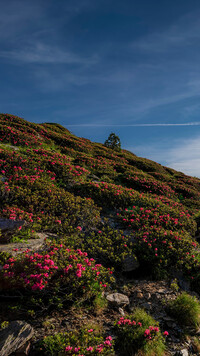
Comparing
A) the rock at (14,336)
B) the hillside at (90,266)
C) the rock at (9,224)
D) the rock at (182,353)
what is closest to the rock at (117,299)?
the hillside at (90,266)

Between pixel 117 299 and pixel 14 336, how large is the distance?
326cm

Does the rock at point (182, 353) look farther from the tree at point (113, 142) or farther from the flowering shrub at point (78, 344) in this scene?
the tree at point (113, 142)

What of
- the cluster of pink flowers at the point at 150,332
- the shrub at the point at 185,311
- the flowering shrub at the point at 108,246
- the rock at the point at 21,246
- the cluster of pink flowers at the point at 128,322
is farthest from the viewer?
the flowering shrub at the point at 108,246

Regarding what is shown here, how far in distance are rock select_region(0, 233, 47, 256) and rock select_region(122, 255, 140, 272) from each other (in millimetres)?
3437

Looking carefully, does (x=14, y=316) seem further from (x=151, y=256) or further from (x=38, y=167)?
(x=38, y=167)

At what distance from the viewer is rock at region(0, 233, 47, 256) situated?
21.0ft

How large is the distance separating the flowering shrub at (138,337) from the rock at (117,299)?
90 cm

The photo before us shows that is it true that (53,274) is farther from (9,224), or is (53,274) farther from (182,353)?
(182,353)

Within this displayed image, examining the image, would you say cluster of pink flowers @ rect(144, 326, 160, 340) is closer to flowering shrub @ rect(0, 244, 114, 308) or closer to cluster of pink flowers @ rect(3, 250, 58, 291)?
flowering shrub @ rect(0, 244, 114, 308)

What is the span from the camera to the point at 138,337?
4.97 meters

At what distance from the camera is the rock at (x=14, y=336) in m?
4.11

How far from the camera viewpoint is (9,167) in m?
12.5

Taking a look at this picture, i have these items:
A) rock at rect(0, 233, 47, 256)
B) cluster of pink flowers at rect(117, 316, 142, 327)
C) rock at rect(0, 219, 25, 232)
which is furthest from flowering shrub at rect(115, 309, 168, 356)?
rock at rect(0, 219, 25, 232)

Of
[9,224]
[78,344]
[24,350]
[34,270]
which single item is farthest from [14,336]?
[9,224]
